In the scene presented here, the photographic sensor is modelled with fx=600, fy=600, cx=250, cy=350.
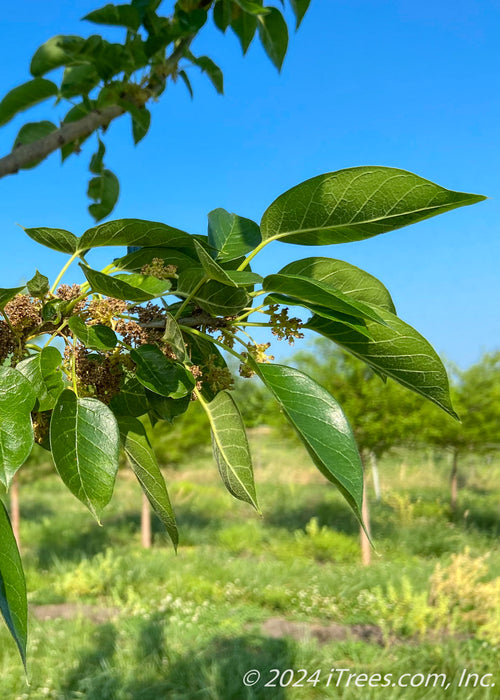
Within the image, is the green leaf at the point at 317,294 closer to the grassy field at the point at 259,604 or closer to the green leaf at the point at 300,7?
the green leaf at the point at 300,7

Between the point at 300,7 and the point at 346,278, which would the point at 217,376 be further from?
the point at 300,7

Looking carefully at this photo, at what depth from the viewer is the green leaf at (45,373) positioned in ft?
1.59

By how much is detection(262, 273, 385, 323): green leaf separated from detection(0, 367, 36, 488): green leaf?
20 centimetres

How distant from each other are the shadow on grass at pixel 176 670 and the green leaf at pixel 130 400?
13.3 feet

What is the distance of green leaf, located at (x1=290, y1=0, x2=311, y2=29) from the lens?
21.8 inches

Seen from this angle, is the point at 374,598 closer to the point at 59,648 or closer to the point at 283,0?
the point at 59,648

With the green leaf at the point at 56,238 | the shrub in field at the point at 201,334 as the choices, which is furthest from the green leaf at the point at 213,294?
the green leaf at the point at 56,238

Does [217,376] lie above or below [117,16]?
below

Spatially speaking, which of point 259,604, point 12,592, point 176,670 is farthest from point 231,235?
point 259,604

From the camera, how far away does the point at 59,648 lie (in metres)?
5.02

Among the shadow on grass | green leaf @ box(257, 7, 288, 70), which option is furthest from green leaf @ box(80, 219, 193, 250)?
the shadow on grass

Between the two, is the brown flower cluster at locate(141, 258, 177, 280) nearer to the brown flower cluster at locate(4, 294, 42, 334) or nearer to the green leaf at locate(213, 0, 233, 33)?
the brown flower cluster at locate(4, 294, 42, 334)

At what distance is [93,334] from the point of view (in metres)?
0.50

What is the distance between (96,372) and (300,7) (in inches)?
15.1
